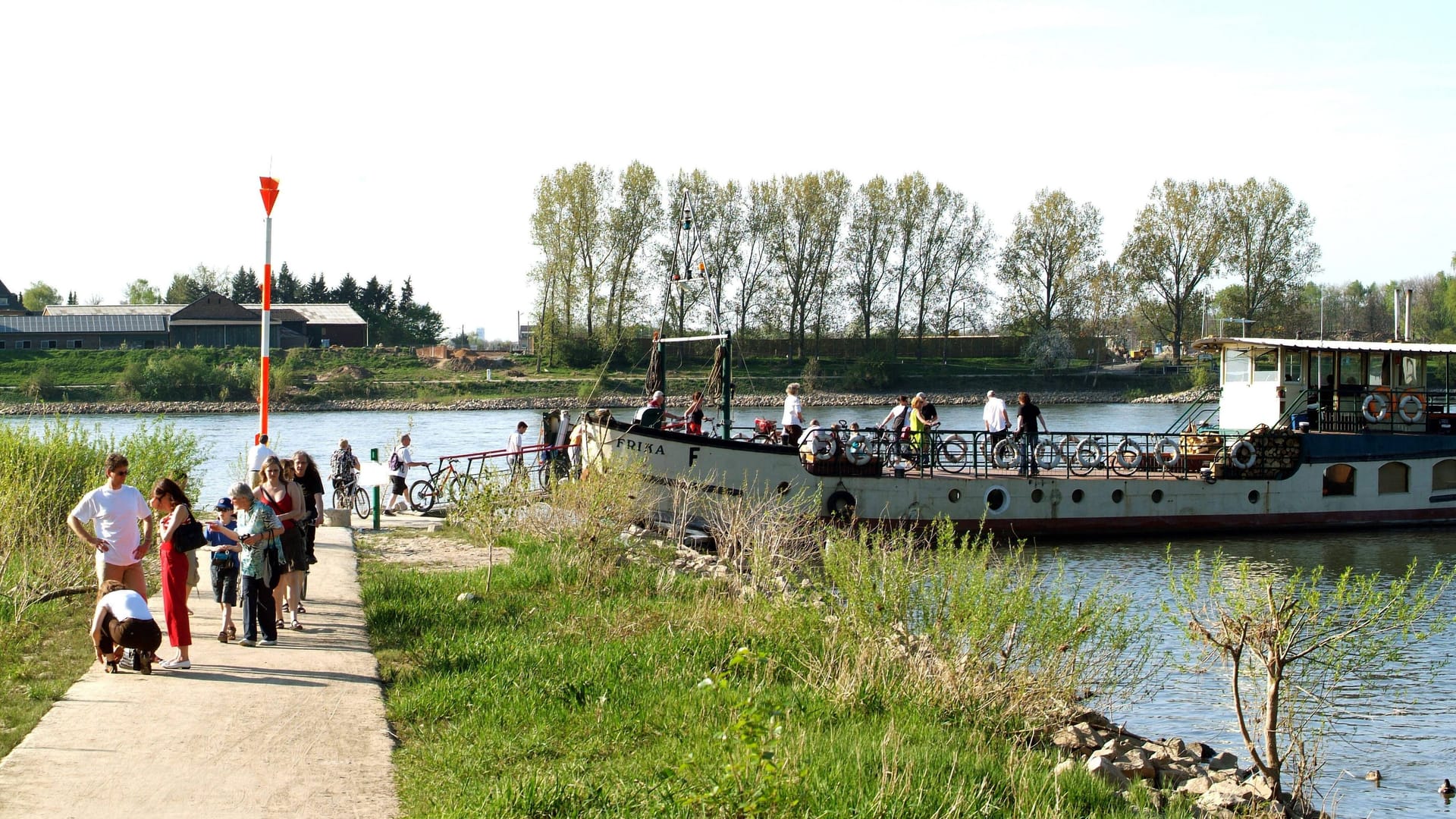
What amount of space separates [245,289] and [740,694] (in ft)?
357

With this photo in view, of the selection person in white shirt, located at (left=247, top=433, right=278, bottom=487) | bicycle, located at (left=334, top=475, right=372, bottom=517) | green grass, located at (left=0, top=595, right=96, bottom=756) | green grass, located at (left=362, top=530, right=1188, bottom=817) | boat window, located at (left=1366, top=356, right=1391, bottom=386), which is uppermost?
boat window, located at (left=1366, top=356, right=1391, bottom=386)

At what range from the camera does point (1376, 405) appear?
2845 cm

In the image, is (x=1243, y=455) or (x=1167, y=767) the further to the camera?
(x=1243, y=455)

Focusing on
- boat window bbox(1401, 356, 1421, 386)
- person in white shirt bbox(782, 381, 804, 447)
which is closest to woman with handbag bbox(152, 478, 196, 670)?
person in white shirt bbox(782, 381, 804, 447)

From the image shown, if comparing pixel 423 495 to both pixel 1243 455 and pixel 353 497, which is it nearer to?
pixel 353 497

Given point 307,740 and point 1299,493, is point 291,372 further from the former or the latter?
point 307,740

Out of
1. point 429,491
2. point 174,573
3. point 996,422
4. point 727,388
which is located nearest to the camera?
point 174,573

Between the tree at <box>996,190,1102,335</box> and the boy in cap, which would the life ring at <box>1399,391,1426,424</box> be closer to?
the boy in cap

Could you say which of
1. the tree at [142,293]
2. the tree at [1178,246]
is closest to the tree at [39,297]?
the tree at [142,293]

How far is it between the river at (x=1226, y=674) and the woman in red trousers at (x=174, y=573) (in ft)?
20.7

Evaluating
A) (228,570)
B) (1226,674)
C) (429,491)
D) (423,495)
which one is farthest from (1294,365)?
(228,570)

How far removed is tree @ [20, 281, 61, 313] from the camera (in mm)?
139100

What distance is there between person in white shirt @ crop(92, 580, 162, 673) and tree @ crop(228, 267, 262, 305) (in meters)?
102

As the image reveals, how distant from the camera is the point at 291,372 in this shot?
80625 millimetres
